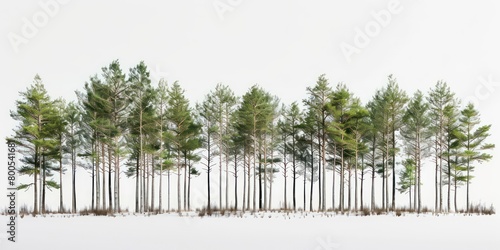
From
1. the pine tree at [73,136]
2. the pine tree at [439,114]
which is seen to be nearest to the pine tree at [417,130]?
the pine tree at [439,114]

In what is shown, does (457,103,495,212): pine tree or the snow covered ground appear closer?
the snow covered ground

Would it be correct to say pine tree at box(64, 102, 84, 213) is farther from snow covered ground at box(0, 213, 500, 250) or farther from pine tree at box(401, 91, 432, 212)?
pine tree at box(401, 91, 432, 212)

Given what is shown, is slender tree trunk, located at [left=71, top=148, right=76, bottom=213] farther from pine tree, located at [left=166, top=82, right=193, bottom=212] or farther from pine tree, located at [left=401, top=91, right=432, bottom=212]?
pine tree, located at [left=401, top=91, right=432, bottom=212]

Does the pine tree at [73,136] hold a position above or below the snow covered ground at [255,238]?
above

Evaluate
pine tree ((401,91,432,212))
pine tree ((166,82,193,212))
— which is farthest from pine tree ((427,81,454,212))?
pine tree ((166,82,193,212))

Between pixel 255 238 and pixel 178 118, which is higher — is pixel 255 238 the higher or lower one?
the lower one

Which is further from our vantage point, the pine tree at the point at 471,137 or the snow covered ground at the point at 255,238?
the pine tree at the point at 471,137

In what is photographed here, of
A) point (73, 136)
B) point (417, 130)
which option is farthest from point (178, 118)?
point (417, 130)

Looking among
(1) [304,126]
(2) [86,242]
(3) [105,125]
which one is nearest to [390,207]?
(1) [304,126]

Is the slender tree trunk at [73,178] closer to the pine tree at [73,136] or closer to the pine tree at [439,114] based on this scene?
the pine tree at [73,136]

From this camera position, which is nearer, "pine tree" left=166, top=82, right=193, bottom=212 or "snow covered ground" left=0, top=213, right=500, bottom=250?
"snow covered ground" left=0, top=213, right=500, bottom=250

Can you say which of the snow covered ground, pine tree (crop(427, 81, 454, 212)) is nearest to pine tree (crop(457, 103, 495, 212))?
pine tree (crop(427, 81, 454, 212))

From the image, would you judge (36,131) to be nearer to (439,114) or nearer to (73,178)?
(73,178)

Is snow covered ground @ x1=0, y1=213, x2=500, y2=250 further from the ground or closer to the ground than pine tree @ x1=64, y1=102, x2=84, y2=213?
closer to the ground
